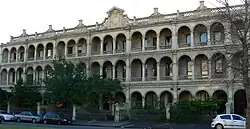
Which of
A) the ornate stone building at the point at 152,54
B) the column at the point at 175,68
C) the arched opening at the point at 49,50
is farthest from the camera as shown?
the arched opening at the point at 49,50

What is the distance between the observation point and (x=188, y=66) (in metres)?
46.8

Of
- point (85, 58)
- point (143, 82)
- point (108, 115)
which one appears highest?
point (85, 58)

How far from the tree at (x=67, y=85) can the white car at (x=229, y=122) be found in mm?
18019

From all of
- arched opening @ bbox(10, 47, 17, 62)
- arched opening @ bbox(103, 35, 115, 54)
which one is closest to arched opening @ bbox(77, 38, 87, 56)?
arched opening @ bbox(103, 35, 115, 54)

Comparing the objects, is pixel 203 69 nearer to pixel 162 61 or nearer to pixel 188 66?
pixel 188 66

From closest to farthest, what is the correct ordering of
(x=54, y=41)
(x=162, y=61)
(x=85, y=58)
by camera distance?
(x=162, y=61), (x=85, y=58), (x=54, y=41)

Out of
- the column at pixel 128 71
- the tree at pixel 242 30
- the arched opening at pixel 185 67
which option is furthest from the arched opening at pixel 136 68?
the tree at pixel 242 30

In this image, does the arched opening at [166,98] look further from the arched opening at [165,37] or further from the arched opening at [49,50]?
the arched opening at [49,50]

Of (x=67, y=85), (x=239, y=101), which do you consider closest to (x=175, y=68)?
(x=239, y=101)

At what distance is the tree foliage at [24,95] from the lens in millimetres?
53188

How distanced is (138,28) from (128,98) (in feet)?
30.3

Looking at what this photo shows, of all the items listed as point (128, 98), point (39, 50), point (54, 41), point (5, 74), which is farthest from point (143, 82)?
point (5, 74)

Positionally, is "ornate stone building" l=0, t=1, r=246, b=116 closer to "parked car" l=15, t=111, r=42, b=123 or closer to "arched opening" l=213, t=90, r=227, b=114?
"arched opening" l=213, t=90, r=227, b=114

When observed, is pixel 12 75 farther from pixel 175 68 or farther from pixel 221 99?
pixel 221 99
